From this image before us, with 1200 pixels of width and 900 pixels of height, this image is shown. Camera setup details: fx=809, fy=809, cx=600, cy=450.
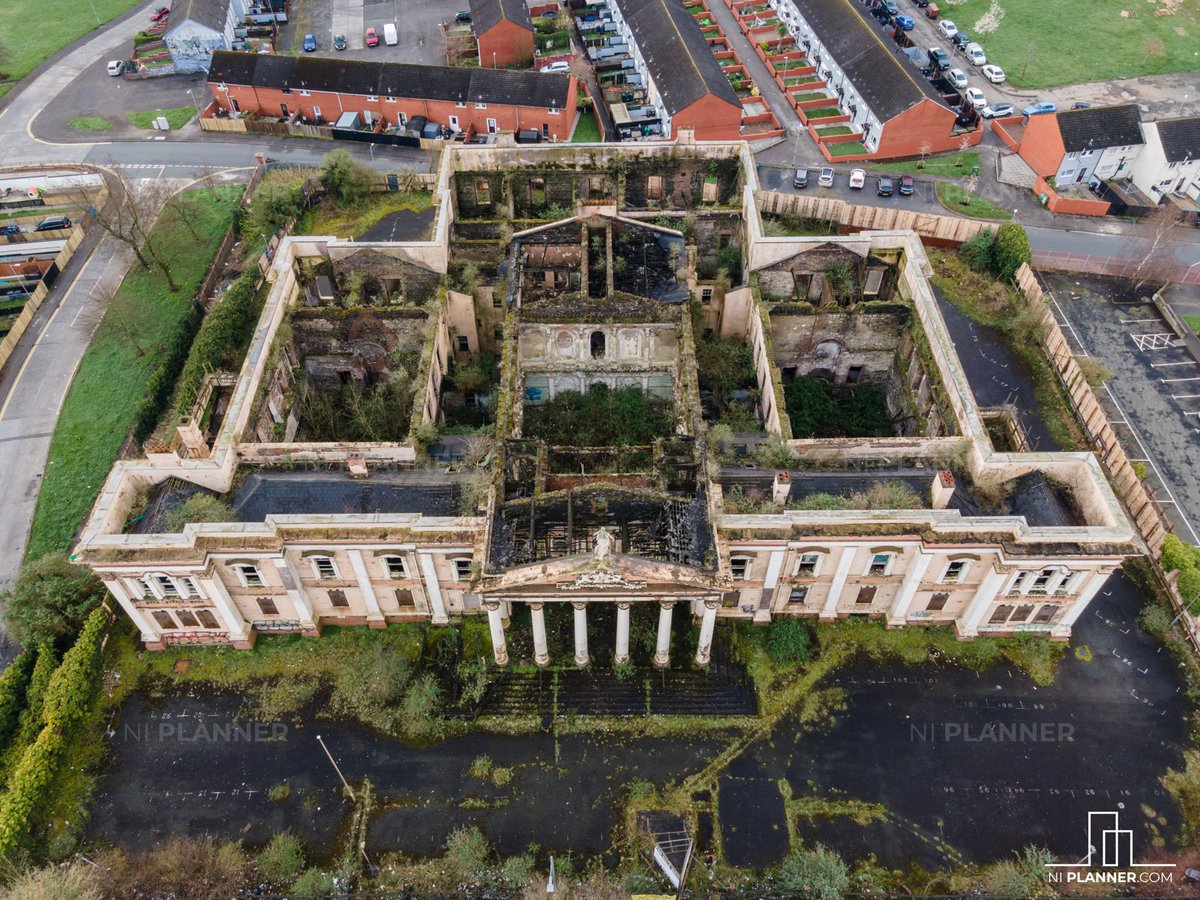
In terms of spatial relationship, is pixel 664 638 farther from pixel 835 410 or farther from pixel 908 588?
pixel 835 410

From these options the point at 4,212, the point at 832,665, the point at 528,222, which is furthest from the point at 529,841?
the point at 4,212

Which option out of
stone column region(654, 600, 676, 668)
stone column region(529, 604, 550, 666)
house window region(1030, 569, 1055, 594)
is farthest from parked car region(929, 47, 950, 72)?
stone column region(529, 604, 550, 666)

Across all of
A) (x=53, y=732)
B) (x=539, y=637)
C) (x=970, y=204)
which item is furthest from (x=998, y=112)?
(x=53, y=732)

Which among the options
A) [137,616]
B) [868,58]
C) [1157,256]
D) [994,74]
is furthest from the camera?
[994,74]

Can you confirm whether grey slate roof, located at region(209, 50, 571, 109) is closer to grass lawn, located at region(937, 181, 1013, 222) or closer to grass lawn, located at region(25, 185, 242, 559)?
grass lawn, located at region(25, 185, 242, 559)

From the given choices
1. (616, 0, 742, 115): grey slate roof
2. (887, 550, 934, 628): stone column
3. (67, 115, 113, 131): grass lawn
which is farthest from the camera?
(67, 115, 113, 131): grass lawn

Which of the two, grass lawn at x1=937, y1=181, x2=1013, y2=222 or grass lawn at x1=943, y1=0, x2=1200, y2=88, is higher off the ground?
grass lawn at x1=943, y1=0, x2=1200, y2=88

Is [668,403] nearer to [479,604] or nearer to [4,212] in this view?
[479,604]

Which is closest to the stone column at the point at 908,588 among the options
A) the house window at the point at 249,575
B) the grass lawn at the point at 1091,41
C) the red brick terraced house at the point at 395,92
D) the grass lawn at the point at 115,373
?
the house window at the point at 249,575
